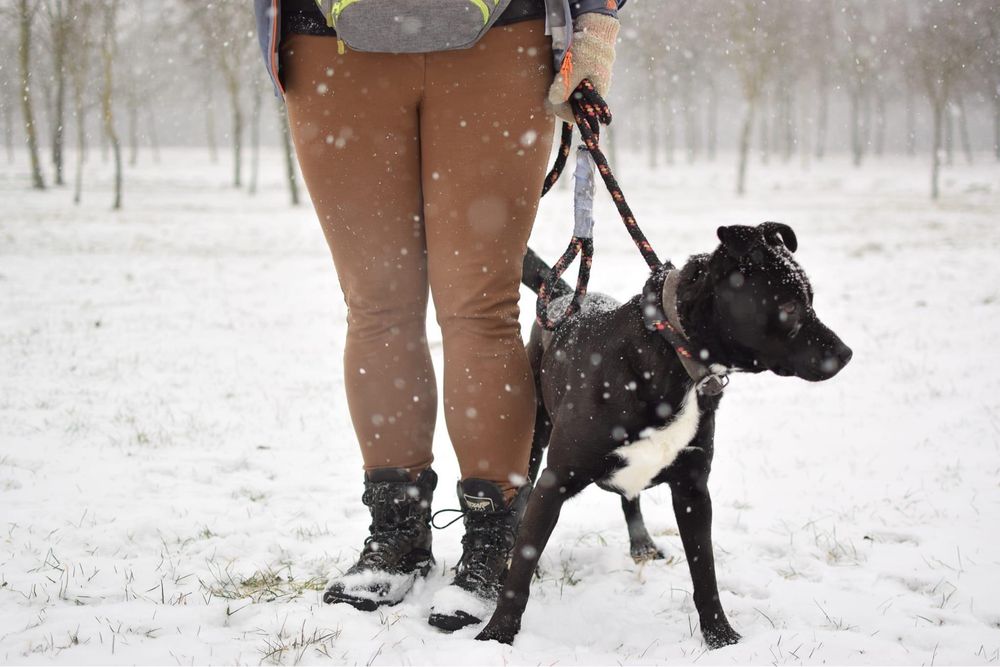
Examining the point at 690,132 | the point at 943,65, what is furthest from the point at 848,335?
the point at 690,132

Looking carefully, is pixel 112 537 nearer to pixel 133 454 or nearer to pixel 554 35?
pixel 133 454

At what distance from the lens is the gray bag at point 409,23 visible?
6.12ft

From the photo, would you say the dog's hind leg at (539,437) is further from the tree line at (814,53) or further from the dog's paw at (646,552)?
the tree line at (814,53)

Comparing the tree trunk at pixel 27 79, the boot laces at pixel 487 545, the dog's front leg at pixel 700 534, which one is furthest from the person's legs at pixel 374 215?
the tree trunk at pixel 27 79

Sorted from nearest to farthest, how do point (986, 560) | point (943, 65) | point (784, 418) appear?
point (986, 560) → point (784, 418) → point (943, 65)

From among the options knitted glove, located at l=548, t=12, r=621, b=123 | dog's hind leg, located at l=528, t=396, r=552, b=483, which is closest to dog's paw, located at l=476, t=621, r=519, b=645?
dog's hind leg, located at l=528, t=396, r=552, b=483

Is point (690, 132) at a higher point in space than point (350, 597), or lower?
higher

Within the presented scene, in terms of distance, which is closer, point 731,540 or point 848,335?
point 731,540

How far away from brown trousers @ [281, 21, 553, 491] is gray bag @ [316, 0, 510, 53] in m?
0.11

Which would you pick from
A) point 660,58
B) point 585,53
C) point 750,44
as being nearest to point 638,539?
point 585,53

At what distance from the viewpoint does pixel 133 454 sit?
361 cm

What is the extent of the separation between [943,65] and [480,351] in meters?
24.9

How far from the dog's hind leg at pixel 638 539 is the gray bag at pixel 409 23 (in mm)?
1721

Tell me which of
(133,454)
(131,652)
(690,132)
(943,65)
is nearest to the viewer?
(131,652)
